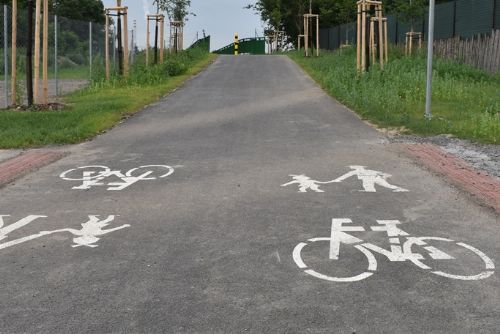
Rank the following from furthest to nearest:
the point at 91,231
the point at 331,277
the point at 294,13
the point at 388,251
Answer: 1. the point at 294,13
2. the point at 91,231
3. the point at 388,251
4. the point at 331,277

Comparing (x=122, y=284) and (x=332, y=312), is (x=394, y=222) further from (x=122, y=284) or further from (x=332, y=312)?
(x=122, y=284)

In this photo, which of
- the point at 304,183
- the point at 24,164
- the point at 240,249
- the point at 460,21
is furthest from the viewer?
the point at 460,21

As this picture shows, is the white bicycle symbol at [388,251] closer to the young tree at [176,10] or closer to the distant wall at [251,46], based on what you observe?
the young tree at [176,10]

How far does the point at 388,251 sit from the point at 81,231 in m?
2.82

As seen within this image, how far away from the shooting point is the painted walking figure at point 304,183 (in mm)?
7547

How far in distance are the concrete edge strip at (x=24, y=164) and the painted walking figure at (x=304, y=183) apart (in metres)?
3.67

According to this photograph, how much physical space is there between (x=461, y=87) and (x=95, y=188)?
541 inches

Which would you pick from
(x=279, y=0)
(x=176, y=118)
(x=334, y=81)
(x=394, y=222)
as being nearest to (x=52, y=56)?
(x=334, y=81)

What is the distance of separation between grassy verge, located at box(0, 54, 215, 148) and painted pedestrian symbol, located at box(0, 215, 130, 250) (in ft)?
16.9

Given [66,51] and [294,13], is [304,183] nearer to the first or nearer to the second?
[66,51]

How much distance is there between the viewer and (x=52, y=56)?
32.9m

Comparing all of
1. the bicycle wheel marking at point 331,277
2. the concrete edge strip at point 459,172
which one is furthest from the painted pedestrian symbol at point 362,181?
the bicycle wheel marking at point 331,277

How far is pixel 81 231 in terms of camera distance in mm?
5836

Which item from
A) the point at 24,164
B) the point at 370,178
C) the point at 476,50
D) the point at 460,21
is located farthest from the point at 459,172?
the point at 460,21
